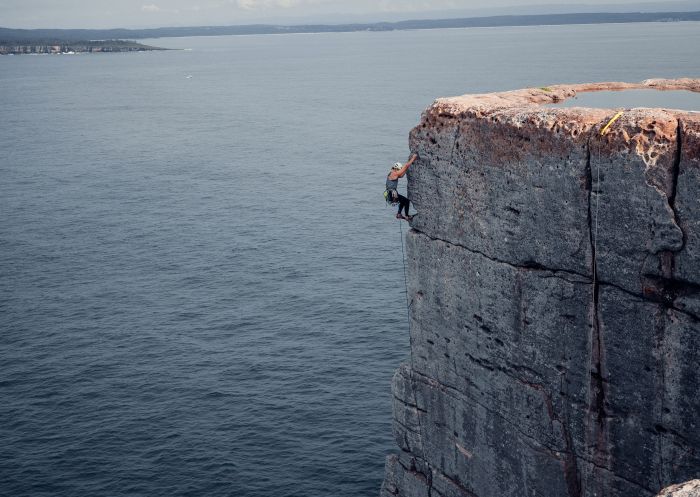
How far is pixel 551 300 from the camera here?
42.1 ft

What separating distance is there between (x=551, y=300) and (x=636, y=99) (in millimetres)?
5057

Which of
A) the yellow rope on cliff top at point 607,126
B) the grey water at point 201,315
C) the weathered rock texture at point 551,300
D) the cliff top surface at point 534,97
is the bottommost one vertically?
the grey water at point 201,315

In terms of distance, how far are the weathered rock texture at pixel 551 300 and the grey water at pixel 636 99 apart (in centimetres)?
74

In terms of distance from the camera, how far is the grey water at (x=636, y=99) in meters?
15.2

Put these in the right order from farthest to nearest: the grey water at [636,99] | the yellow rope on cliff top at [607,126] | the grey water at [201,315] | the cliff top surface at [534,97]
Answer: the grey water at [201,315] → the grey water at [636,99] → the cliff top surface at [534,97] → the yellow rope on cliff top at [607,126]

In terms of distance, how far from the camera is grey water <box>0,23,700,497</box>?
3525cm

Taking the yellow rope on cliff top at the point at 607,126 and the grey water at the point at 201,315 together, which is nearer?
the yellow rope on cliff top at the point at 607,126

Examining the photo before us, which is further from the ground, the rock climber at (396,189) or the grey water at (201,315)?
the rock climber at (396,189)

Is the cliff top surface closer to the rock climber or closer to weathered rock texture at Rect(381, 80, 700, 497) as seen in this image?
weathered rock texture at Rect(381, 80, 700, 497)

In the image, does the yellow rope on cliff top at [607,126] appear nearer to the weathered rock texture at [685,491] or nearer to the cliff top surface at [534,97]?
the cliff top surface at [534,97]

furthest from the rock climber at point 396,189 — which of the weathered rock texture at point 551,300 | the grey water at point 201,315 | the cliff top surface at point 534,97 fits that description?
the grey water at point 201,315

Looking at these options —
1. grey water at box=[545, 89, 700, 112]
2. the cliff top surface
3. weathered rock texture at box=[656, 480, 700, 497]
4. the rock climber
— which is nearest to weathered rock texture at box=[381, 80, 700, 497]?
the cliff top surface

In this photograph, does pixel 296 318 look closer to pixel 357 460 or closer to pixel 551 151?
pixel 357 460

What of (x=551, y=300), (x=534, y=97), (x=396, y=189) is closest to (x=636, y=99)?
(x=534, y=97)
